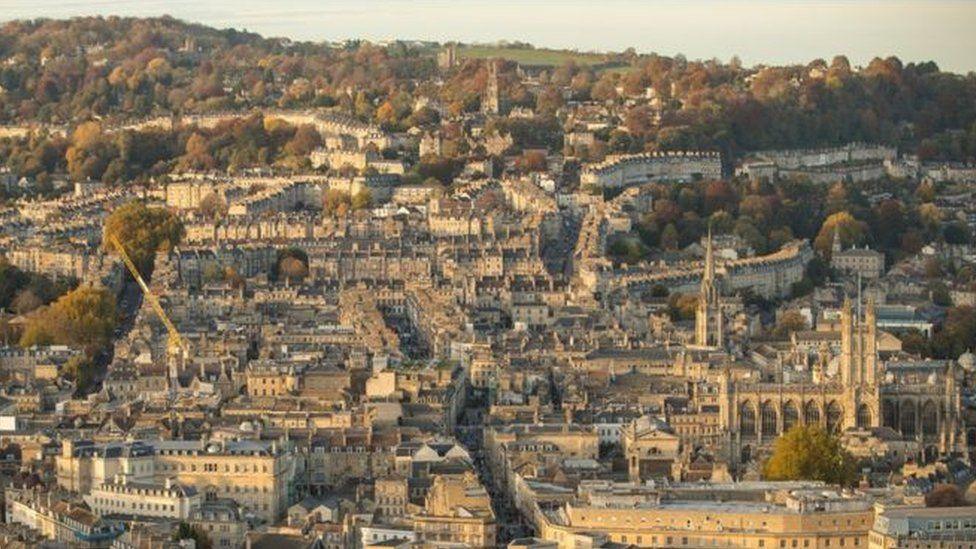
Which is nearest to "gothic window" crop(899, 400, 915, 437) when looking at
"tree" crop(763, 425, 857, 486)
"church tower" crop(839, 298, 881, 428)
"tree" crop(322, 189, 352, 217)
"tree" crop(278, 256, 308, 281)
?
"church tower" crop(839, 298, 881, 428)

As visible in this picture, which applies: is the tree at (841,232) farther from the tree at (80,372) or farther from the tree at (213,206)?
the tree at (80,372)

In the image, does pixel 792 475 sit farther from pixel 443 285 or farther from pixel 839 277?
pixel 839 277

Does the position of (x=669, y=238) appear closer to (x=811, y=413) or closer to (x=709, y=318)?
(x=709, y=318)

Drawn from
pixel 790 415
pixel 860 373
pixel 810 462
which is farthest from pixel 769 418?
pixel 810 462

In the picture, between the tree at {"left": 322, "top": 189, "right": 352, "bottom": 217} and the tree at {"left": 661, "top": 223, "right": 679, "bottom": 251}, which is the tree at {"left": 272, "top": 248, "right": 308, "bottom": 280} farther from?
the tree at {"left": 661, "top": 223, "right": 679, "bottom": 251}

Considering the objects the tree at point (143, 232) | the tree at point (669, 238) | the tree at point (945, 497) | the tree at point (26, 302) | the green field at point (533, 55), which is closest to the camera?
the tree at point (945, 497)

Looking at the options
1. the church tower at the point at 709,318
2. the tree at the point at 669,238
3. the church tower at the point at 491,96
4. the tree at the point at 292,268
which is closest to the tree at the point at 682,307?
the church tower at the point at 709,318
